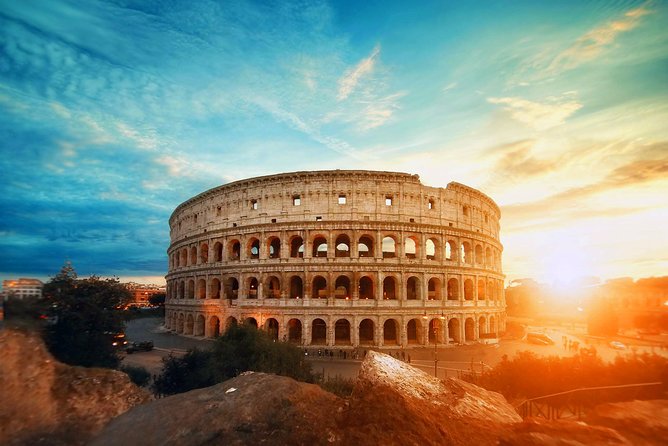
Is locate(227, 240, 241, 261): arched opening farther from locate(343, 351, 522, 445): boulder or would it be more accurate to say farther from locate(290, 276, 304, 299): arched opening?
locate(343, 351, 522, 445): boulder

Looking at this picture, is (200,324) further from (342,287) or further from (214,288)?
(342,287)

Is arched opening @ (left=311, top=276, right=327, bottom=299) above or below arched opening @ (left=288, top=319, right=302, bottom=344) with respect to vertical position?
above

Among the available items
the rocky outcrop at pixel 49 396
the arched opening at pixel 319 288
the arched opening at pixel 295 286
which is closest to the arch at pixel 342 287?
the arched opening at pixel 319 288

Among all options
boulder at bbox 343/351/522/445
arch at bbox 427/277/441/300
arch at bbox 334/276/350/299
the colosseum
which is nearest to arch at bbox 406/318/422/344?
the colosseum

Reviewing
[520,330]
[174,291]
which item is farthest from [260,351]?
[520,330]

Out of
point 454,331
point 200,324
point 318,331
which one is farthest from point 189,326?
point 454,331

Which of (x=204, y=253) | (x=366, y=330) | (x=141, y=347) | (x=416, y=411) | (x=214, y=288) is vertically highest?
(x=204, y=253)
